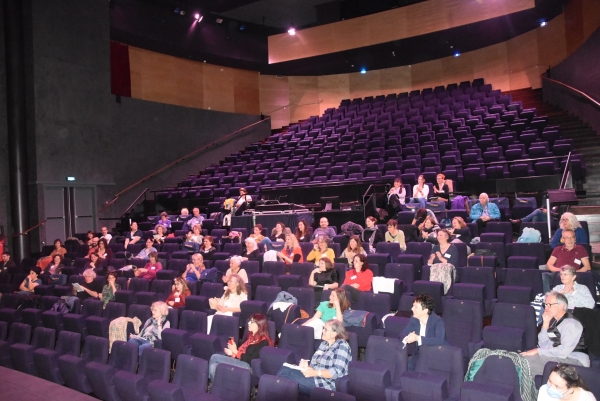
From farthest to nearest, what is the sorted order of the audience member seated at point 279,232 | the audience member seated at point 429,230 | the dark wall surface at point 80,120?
the dark wall surface at point 80,120
the audience member seated at point 279,232
the audience member seated at point 429,230

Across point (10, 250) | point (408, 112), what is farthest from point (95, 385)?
point (408, 112)

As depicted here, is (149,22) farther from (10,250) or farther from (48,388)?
(48,388)

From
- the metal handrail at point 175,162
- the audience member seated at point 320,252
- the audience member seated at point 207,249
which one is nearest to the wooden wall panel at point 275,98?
the metal handrail at point 175,162

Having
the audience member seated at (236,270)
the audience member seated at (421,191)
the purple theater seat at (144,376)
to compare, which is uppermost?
the audience member seated at (421,191)

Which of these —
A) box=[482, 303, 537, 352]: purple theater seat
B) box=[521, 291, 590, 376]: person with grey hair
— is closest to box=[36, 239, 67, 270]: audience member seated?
box=[482, 303, 537, 352]: purple theater seat

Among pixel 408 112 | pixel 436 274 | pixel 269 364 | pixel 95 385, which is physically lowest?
pixel 95 385

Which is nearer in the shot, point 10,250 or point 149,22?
point 10,250

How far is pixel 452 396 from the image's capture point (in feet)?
10.0

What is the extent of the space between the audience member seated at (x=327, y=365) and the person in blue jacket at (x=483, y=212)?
10.9 ft

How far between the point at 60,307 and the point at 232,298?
7.76ft

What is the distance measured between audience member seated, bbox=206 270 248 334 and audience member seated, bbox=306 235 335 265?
0.86 meters

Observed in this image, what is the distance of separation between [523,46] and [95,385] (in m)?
12.8

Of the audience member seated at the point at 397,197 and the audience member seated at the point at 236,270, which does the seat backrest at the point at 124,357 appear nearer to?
the audience member seated at the point at 236,270

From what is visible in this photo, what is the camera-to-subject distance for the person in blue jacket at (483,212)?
6266 mm
